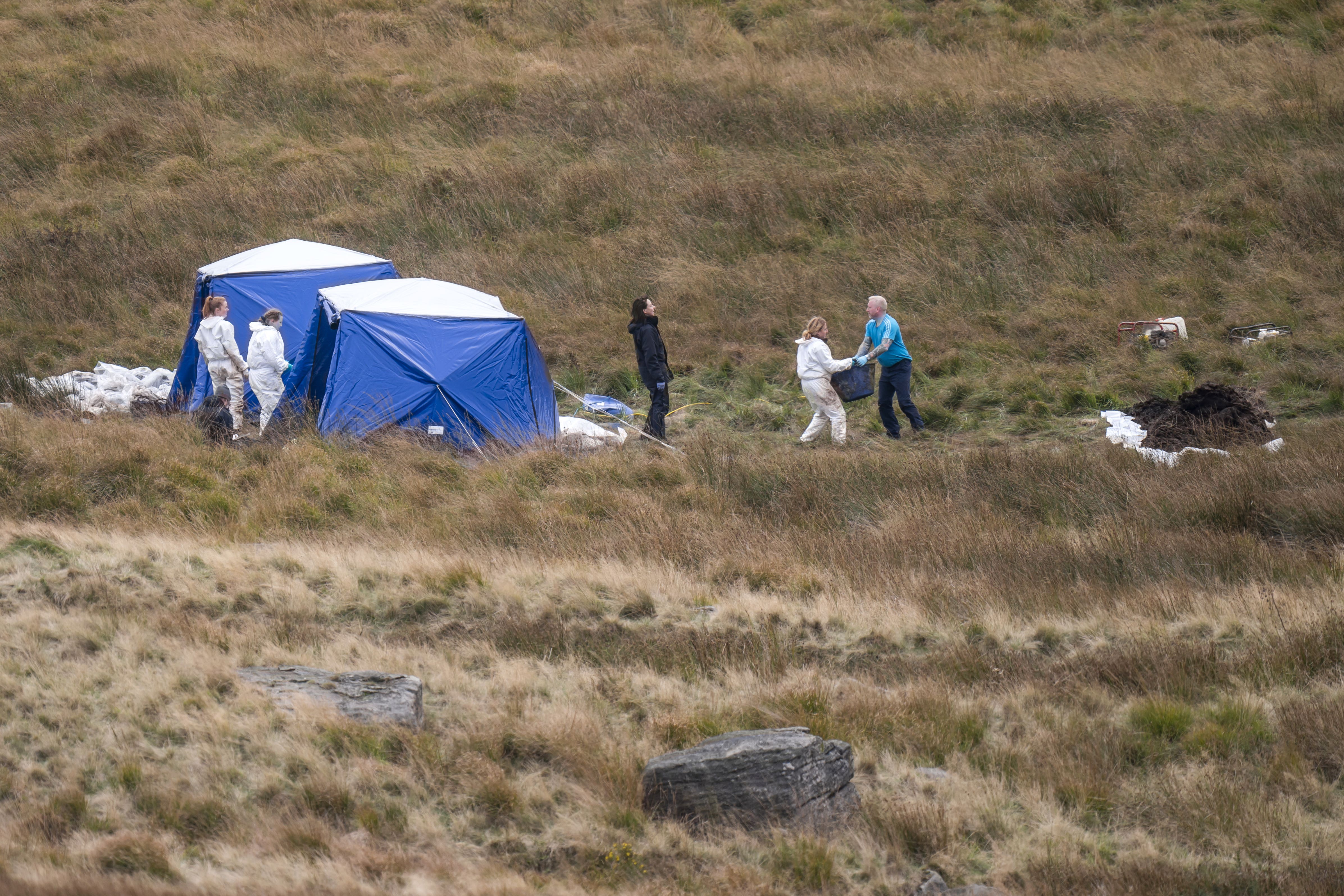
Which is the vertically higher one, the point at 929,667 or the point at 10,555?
the point at 10,555

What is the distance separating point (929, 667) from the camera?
6.85 m

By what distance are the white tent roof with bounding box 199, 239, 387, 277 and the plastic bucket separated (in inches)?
238

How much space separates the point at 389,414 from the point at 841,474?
4.64 m

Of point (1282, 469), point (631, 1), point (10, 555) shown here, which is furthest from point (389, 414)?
point (631, 1)

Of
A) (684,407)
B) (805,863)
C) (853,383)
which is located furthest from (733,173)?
(805,863)

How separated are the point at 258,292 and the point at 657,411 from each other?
508 cm

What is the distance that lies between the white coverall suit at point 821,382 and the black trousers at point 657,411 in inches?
57.3

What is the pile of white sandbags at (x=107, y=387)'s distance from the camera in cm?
1307

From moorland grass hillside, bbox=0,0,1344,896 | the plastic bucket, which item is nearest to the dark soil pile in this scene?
moorland grass hillside, bbox=0,0,1344,896

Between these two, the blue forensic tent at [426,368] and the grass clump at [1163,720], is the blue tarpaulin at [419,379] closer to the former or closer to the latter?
the blue forensic tent at [426,368]

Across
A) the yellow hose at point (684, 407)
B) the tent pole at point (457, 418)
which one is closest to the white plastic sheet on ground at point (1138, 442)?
the yellow hose at point (684, 407)

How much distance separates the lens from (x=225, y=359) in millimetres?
12070

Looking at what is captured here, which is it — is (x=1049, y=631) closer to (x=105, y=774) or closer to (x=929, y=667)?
(x=929, y=667)

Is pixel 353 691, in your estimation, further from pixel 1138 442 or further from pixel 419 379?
pixel 1138 442
